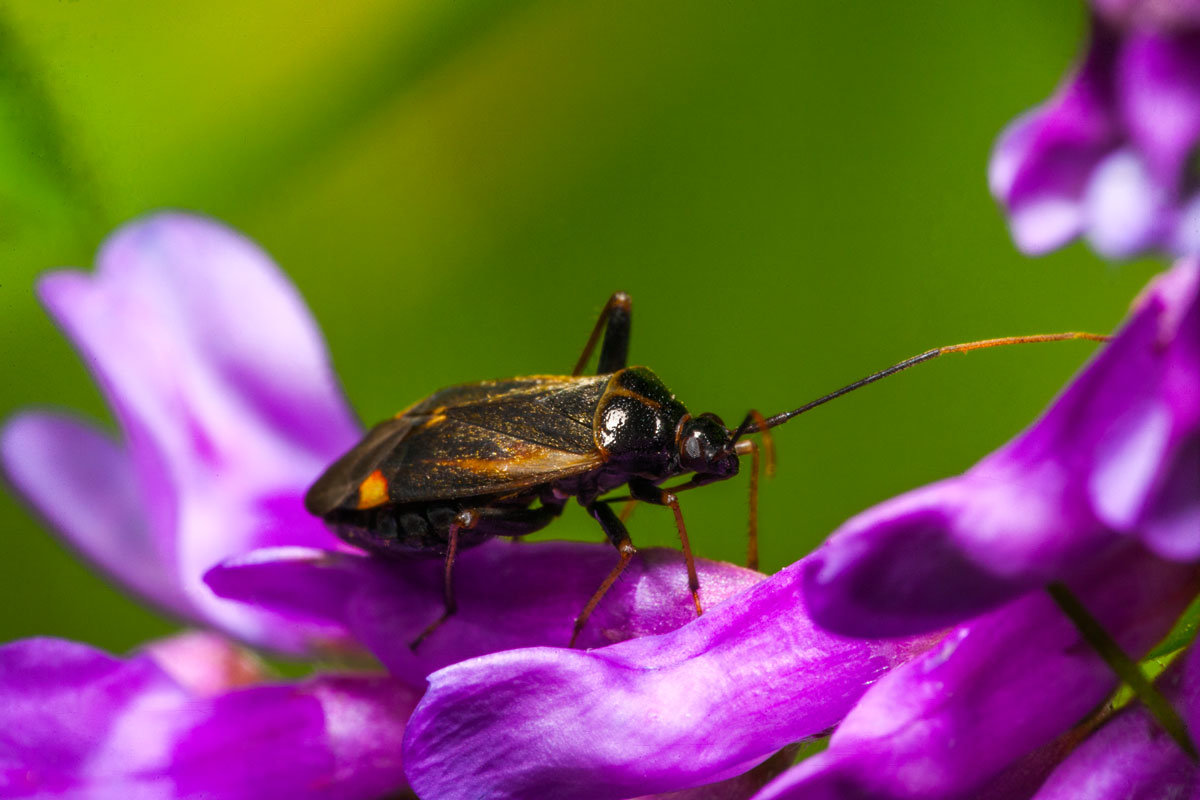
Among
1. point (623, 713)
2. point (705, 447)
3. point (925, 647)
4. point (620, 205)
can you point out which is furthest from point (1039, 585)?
point (620, 205)

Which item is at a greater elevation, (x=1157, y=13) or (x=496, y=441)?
(x=1157, y=13)

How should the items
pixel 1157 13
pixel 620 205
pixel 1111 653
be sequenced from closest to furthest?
1. pixel 1157 13
2. pixel 1111 653
3. pixel 620 205

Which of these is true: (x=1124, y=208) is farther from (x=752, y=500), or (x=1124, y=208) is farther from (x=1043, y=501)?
(x=752, y=500)

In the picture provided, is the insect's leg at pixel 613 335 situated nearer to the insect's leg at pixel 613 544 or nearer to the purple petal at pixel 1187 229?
the insect's leg at pixel 613 544

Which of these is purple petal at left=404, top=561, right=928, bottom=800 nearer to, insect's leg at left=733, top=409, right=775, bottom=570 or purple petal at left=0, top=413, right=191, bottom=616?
insect's leg at left=733, top=409, right=775, bottom=570

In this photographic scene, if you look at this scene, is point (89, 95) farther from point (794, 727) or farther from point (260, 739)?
point (794, 727)

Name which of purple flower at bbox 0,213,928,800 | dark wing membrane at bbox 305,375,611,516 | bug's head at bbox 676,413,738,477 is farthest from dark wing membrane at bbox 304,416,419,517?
bug's head at bbox 676,413,738,477
